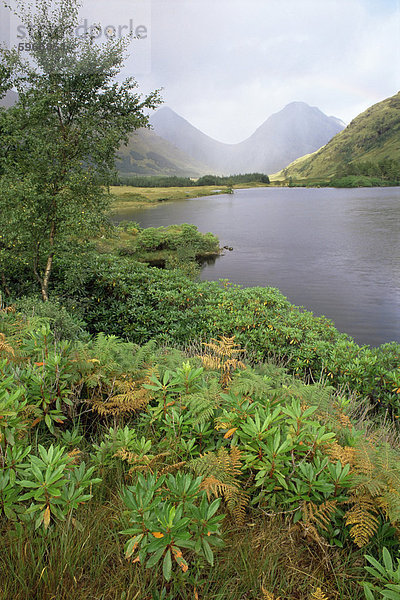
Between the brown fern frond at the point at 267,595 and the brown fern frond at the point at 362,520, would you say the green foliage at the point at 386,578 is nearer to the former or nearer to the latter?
the brown fern frond at the point at 362,520

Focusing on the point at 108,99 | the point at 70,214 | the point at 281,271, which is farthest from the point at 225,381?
the point at 281,271

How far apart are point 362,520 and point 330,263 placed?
3258 cm

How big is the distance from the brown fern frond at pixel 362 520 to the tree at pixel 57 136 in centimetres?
823

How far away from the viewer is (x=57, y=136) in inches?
340

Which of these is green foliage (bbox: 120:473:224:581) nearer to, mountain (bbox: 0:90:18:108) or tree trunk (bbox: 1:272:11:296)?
tree trunk (bbox: 1:272:11:296)

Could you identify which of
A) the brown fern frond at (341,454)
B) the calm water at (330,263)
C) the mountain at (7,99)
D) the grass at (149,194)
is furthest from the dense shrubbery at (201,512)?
the grass at (149,194)

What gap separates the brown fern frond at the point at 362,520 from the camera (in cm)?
177

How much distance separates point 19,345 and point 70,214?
6076 millimetres

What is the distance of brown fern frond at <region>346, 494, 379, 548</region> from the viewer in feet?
5.80

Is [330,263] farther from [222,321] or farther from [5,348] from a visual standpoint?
[5,348]

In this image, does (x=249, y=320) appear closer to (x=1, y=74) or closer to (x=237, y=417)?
(x=237, y=417)

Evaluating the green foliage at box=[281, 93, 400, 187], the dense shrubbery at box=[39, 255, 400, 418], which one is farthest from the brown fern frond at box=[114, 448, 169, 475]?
the green foliage at box=[281, 93, 400, 187]

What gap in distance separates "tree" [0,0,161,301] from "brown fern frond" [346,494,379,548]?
27.0 ft

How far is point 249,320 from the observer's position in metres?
7.69
